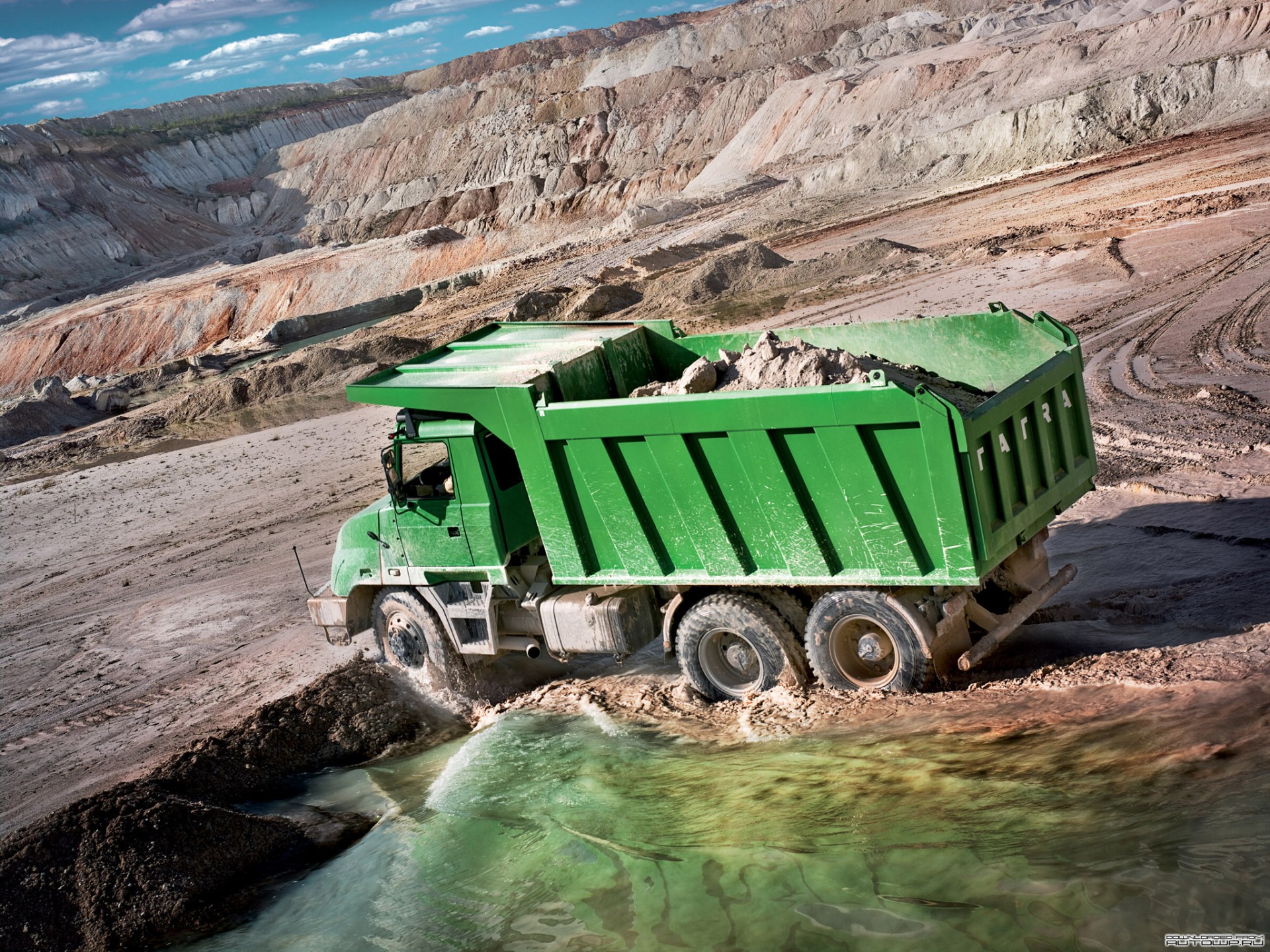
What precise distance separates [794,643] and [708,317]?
649 inches

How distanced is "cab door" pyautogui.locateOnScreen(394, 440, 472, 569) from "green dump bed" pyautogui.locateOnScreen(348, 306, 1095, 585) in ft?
1.43

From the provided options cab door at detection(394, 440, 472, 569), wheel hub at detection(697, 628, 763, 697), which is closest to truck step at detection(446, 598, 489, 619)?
cab door at detection(394, 440, 472, 569)

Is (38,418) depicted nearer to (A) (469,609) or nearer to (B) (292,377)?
(B) (292,377)

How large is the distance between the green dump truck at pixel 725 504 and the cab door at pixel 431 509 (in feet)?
0.06

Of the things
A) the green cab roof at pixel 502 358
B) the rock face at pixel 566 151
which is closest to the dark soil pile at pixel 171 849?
the green cab roof at pixel 502 358

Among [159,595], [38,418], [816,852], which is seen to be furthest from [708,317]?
[816,852]

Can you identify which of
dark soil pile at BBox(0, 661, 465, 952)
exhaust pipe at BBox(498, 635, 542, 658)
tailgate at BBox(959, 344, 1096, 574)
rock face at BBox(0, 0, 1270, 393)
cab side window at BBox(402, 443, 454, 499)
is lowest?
dark soil pile at BBox(0, 661, 465, 952)

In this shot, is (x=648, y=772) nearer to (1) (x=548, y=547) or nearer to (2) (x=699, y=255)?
(1) (x=548, y=547)

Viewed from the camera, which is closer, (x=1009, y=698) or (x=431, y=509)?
(x=1009, y=698)

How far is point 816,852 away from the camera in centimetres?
540

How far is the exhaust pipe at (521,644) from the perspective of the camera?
8.71 metres

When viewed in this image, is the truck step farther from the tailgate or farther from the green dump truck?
the tailgate

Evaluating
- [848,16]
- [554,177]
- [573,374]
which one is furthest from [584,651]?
[848,16]

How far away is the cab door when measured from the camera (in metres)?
8.47
